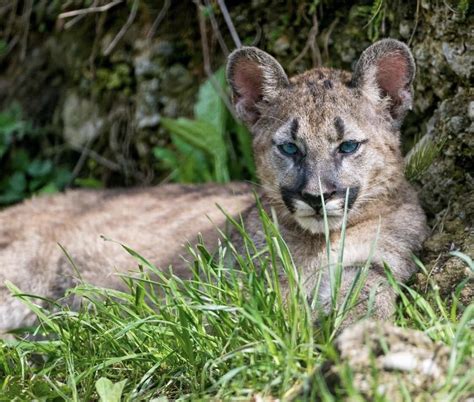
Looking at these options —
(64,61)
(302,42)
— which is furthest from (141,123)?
(302,42)

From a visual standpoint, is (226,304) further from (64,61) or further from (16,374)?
(64,61)

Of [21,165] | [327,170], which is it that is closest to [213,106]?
[21,165]

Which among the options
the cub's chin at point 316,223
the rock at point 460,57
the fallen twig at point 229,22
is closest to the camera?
the cub's chin at point 316,223

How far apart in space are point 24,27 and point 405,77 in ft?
17.1

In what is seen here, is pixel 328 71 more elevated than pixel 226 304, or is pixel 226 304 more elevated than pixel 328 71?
pixel 328 71

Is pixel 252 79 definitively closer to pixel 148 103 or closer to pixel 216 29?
pixel 216 29

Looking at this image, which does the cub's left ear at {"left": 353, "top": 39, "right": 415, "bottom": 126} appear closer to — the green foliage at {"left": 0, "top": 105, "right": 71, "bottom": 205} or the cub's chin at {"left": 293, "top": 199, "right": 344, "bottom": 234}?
the cub's chin at {"left": 293, "top": 199, "right": 344, "bottom": 234}

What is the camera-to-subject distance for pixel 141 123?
8.78m

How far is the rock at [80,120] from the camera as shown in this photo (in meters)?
9.12

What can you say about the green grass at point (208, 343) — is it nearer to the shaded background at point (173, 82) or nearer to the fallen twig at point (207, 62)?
the shaded background at point (173, 82)

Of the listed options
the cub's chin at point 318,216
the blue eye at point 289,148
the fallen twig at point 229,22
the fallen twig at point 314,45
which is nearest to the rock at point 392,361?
the cub's chin at point 318,216

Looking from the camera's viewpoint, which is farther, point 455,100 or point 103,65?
point 103,65

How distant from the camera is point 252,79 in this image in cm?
611

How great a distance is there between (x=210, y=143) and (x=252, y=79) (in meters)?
2.00
